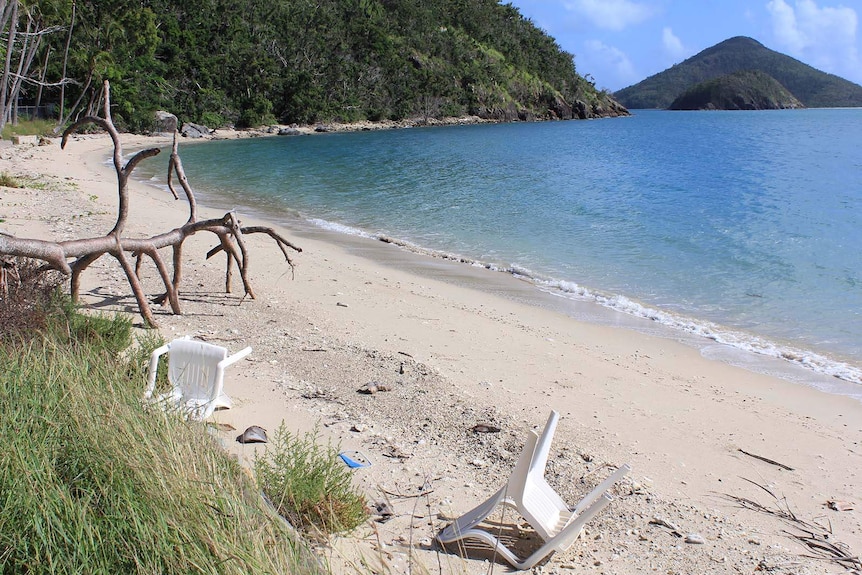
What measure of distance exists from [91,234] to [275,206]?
32.7 feet

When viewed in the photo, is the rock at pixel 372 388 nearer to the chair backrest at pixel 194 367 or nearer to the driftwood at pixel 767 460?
the chair backrest at pixel 194 367

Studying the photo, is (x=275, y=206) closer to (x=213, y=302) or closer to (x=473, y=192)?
(x=473, y=192)

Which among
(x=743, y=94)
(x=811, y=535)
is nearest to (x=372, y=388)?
(x=811, y=535)

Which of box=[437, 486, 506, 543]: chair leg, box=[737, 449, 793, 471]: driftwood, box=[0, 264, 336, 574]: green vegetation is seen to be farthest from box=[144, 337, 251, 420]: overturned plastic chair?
box=[737, 449, 793, 471]: driftwood

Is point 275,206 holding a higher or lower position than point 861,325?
lower

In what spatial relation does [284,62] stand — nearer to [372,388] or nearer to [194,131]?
[194,131]

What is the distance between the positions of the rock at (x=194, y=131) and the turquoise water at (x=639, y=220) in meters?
14.1

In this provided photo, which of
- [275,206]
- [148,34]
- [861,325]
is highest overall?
[148,34]

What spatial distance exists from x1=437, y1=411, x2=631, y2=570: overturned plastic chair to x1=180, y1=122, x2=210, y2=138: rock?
55952 mm

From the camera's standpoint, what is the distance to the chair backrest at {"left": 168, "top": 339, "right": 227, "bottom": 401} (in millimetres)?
5043

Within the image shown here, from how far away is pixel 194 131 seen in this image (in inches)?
2213

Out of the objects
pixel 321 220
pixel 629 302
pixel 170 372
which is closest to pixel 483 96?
pixel 321 220

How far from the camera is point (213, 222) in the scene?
7.77 metres

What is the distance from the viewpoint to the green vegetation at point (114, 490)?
8.82 ft
